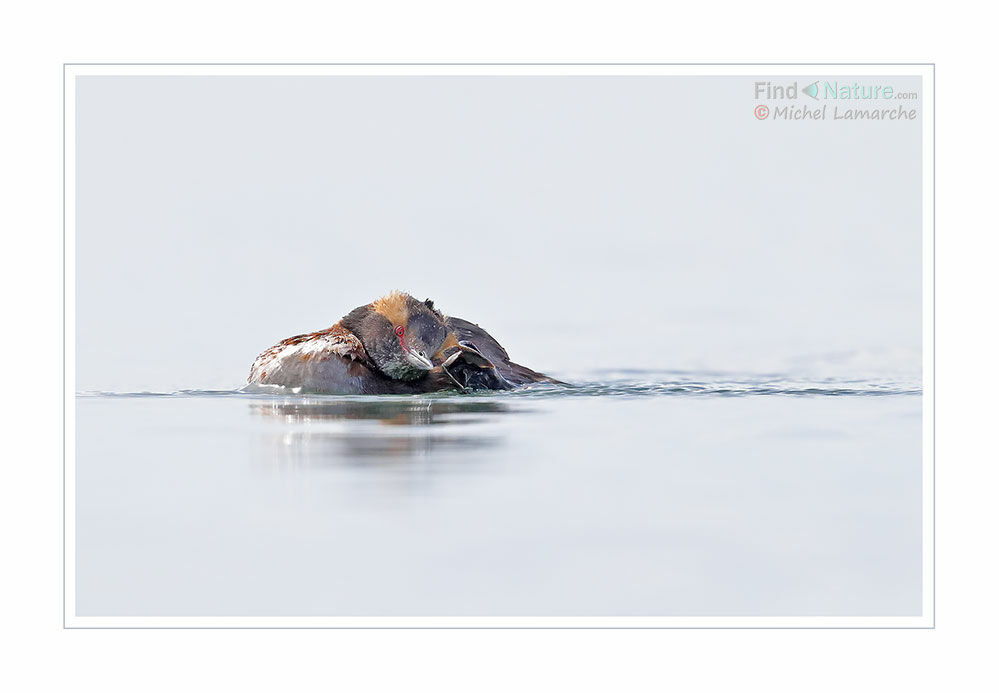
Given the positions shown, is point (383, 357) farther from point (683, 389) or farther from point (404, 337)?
point (683, 389)

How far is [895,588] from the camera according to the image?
19.6 ft

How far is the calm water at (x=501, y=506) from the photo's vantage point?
5.73 m

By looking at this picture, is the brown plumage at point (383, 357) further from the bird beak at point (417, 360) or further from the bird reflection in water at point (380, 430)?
the bird reflection in water at point (380, 430)

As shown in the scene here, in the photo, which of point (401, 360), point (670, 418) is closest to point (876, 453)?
point (670, 418)

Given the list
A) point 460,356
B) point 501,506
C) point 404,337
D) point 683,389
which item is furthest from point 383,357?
point 501,506

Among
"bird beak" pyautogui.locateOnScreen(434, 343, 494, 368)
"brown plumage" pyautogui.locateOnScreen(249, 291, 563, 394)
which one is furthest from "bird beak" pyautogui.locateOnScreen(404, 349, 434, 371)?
"bird beak" pyautogui.locateOnScreen(434, 343, 494, 368)

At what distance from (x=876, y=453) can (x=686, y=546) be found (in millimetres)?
2586

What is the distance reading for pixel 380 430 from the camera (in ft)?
28.1

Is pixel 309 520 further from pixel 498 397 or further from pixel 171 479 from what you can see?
pixel 498 397

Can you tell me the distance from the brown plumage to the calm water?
128 centimetres

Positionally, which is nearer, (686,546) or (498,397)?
(686,546)

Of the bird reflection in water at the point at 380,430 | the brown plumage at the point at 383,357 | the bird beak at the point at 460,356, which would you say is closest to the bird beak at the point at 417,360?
the brown plumage at the point at 383,357

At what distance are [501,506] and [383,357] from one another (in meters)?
4.60
